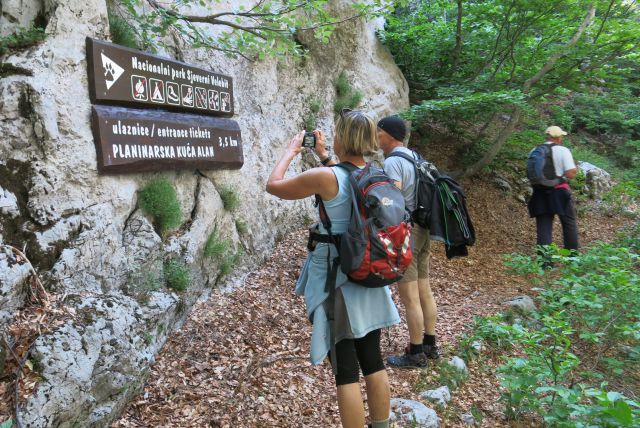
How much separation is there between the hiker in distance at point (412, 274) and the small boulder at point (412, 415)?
637 mm

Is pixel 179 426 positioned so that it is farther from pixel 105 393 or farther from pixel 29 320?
pixel 29 320

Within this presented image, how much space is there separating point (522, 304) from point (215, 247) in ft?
12.6

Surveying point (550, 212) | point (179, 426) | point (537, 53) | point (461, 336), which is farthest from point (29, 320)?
point (537, 53)

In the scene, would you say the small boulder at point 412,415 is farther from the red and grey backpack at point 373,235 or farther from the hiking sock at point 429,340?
the red and grey backpack at point 373,235

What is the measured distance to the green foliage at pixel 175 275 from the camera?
4.14m

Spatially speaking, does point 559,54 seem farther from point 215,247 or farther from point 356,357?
point 356,357

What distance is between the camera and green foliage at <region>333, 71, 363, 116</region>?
26.9 ft

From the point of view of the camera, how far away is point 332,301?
258 centimetres

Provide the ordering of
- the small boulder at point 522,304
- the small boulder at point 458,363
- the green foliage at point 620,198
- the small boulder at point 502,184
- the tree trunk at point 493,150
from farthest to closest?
the green foliage at point 620,198
the small boulder at point 502,184
the tree trunk at point 493,150
the small boulder at point 522,304
the small boulder at point 458,363

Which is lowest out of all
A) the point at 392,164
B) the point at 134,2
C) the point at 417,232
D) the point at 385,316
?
the point at 385,316

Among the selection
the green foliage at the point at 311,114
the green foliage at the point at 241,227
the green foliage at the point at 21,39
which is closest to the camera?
the green foliage at the point at 21,39

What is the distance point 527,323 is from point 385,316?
349 cm

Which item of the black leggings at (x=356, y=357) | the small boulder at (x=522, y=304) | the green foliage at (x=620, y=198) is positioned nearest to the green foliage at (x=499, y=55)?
the green foliage at (x=620, y=198)

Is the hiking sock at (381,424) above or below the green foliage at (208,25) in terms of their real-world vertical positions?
below
